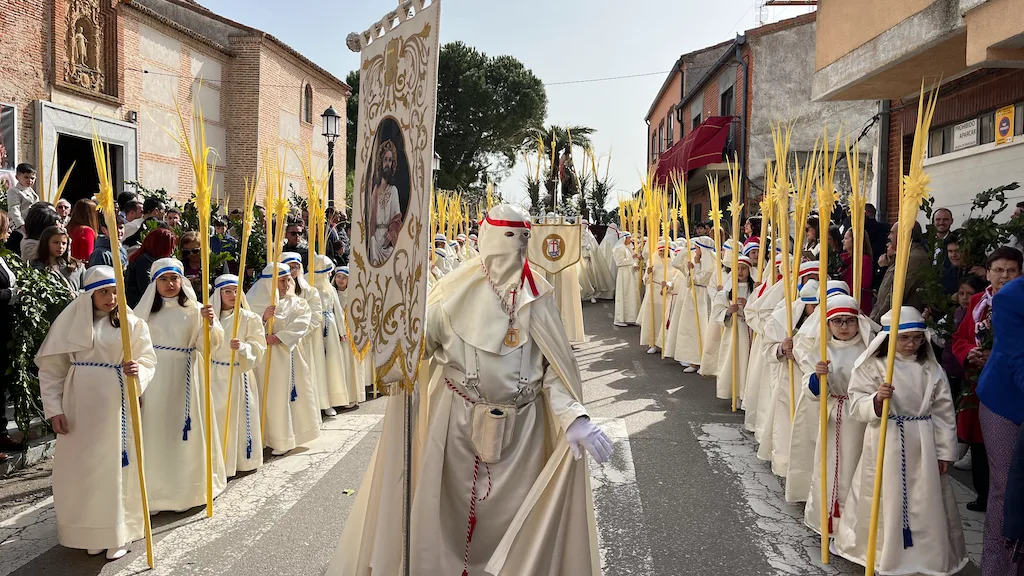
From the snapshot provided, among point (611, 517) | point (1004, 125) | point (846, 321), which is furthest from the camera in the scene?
point (1004, 125)

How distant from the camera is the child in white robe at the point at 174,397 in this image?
16.6 ft

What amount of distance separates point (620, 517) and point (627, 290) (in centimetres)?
1053

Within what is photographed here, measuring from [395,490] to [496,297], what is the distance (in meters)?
1.04

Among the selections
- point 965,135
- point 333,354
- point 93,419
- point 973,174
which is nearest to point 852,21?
point 965,135

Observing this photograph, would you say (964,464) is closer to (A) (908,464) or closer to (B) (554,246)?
(A) (908,464)

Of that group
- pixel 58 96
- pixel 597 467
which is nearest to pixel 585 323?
pixel 597 467

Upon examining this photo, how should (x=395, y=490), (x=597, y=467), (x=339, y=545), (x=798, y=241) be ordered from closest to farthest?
(x=395, y=490) → (x=339, y=545) → (x=798, y=241) → (x=597, y=467)

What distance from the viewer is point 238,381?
235 inches

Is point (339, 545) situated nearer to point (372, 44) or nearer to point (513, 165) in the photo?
point (372, 44)

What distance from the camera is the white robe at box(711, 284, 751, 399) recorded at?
8266mm

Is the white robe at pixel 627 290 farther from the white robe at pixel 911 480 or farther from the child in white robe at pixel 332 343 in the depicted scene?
the white robe at pixel 911 480

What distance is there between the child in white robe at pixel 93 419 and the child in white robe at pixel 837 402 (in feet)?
13.2

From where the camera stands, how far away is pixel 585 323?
627 inches

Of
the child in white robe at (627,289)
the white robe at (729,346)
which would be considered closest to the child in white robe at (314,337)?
the white robe at (729,346)
